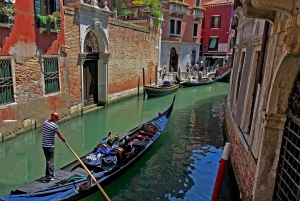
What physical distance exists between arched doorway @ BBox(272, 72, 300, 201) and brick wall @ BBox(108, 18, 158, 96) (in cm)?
761

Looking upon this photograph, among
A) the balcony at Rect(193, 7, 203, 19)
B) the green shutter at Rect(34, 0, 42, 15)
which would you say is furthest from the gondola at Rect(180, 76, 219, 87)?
the green shutter at Rect(34, 0, 42, 15)

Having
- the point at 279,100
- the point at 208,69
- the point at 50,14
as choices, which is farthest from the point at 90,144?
the point at 208,69

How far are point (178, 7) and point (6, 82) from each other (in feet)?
43.6

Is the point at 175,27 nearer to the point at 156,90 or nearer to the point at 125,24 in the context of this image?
the point at 156,90

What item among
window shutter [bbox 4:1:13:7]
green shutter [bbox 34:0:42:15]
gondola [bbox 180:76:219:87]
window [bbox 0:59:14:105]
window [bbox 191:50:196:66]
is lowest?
gondola [bbox 180:76:219:87]

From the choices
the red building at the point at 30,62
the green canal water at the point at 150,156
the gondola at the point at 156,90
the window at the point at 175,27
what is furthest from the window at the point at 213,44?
the red building at the point at 30,62

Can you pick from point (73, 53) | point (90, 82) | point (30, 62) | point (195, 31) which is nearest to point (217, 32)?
point (195, 31)

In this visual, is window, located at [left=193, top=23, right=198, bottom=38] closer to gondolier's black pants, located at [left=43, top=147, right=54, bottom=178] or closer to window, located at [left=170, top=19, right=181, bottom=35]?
window, located at [left=170, top=19, right=181, bottom=35]

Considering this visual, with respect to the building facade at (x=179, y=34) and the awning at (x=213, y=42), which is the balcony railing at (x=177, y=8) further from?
the awning at (x=213, y=42)

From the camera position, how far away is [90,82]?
884cm

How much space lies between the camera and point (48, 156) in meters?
3.53

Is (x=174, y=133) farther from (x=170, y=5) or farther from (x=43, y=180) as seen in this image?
(x=170, y=5)

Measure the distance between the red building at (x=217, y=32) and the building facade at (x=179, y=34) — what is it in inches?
97.9

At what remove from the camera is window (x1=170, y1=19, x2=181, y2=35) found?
16777mm
